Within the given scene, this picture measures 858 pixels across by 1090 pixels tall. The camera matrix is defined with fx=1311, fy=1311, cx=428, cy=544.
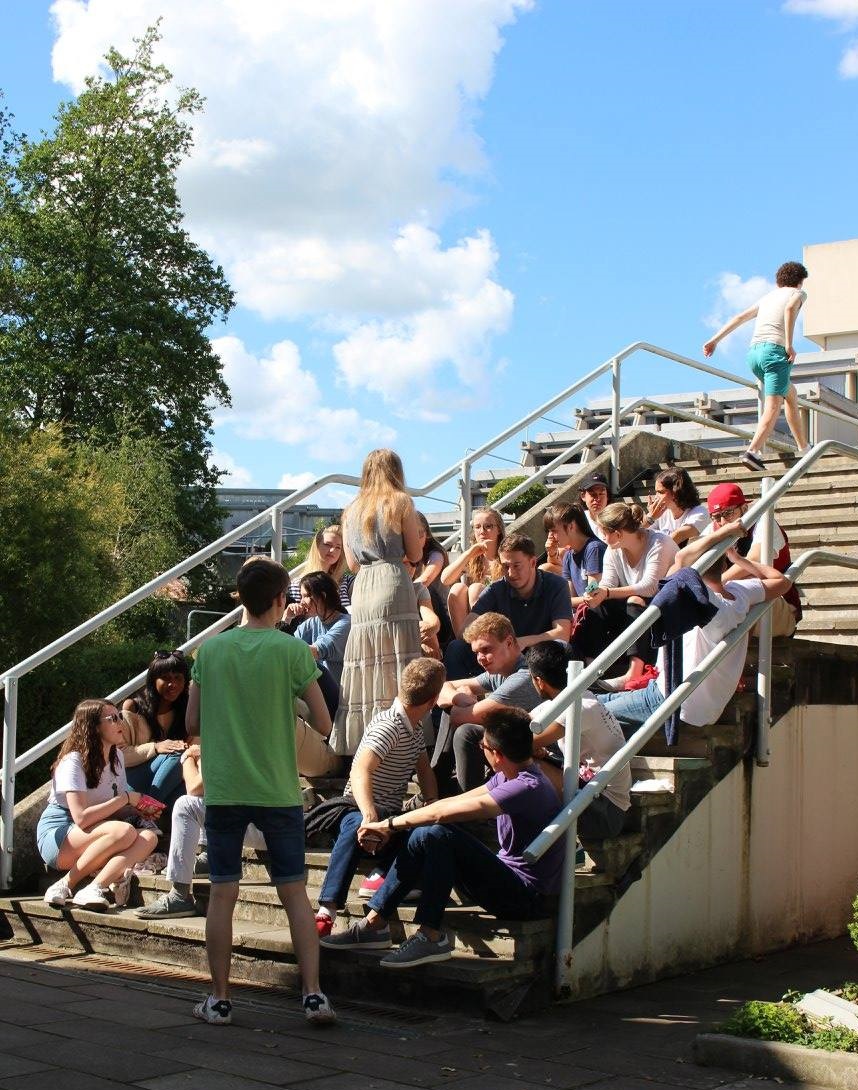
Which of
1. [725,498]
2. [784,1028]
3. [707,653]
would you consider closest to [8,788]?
[707,653]

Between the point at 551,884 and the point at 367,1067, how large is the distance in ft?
4.25

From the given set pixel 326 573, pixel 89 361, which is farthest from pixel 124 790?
pixel 89 361

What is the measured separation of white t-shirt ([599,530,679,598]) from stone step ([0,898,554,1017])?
2.54 meters

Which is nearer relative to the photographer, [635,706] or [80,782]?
[635,706]

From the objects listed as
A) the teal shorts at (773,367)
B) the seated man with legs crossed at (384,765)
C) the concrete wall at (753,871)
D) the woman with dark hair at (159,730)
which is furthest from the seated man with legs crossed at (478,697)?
the teal shorts at (773,367)

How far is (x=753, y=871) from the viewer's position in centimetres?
720

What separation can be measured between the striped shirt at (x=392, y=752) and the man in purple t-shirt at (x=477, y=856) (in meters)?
0.34

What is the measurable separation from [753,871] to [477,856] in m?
2.29

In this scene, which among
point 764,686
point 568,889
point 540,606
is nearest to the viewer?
point 568,889

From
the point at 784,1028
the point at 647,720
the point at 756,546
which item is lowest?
the point at 784,1028

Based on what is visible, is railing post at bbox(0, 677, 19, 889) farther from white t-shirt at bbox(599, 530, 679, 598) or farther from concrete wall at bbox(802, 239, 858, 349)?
concrete wall at bbox(802, 239, 858, 349)

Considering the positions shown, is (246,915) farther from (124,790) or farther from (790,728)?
(790,728)

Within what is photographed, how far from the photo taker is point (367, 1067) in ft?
15.3

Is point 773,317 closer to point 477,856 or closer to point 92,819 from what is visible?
point 477,856
